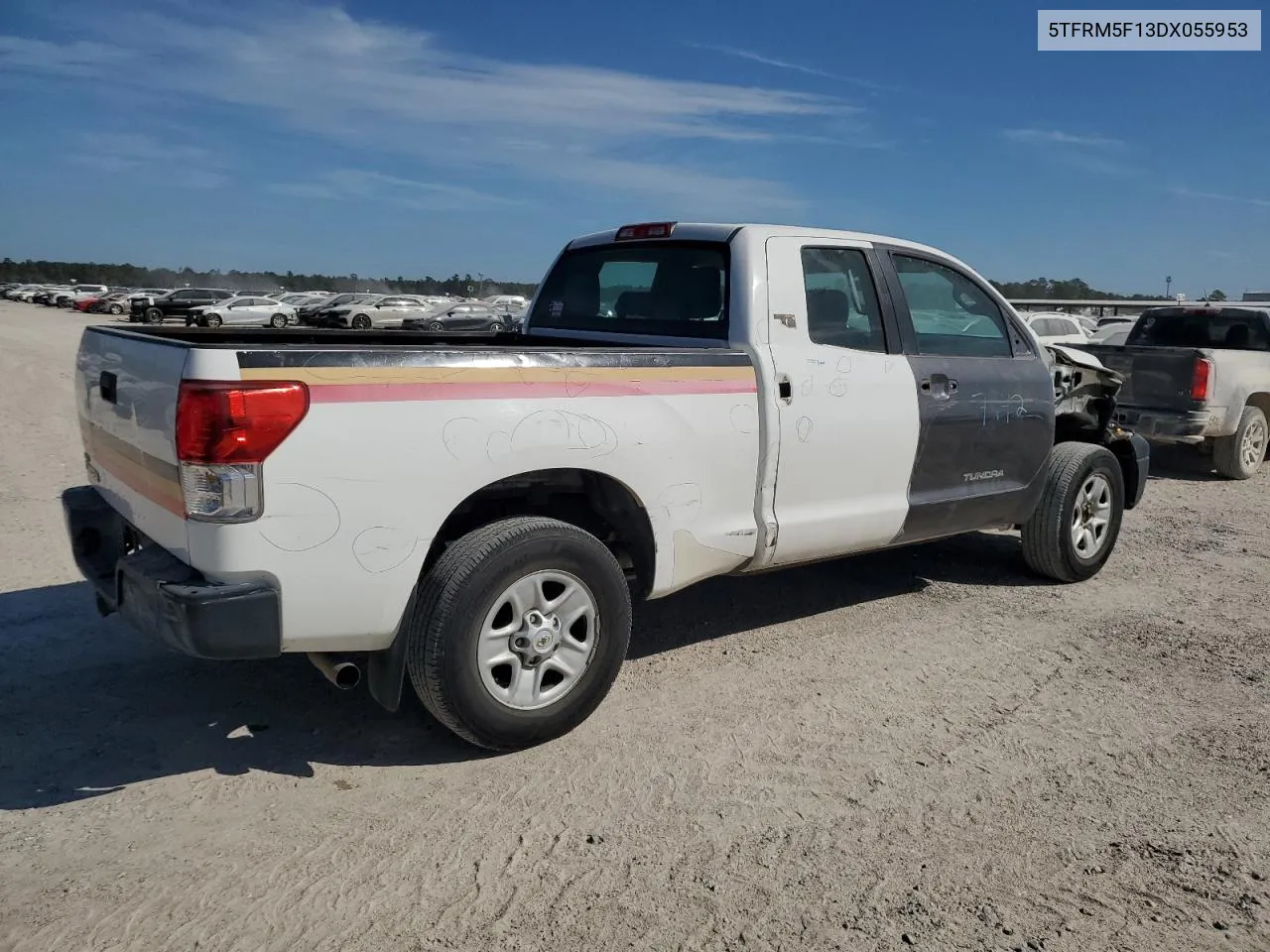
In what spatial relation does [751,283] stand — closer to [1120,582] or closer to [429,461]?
[429,461]

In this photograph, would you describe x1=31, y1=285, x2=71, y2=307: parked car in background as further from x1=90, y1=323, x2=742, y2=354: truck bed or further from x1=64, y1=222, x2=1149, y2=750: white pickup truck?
x1=64, y1=222, x2=1149, y2=750: white pickup truck

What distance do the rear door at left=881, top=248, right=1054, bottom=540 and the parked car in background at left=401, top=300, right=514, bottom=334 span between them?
31124 mm

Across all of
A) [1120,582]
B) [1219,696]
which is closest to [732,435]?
[1219,696]

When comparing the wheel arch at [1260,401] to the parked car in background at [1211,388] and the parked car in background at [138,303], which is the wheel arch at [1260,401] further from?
the parked car in background at [138,303]

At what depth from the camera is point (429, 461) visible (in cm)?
336

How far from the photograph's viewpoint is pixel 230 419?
3.03 metres

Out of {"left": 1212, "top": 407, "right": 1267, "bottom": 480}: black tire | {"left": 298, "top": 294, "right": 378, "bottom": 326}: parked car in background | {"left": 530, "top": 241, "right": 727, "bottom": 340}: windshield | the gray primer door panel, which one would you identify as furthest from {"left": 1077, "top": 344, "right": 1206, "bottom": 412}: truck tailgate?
{"left": 298, "top": 294, "right": 378, "bottom": 326}: parked car in background

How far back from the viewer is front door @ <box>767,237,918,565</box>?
448 cm

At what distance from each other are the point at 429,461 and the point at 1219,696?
139 inches

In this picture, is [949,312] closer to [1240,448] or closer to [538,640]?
[538,640]

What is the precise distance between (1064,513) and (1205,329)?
679 cm

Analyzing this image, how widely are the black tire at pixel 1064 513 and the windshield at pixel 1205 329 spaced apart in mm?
6079

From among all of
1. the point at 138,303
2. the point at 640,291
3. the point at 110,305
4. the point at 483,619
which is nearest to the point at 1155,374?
the point at 640,291

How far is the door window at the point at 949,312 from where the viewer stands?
5172 millimetres
